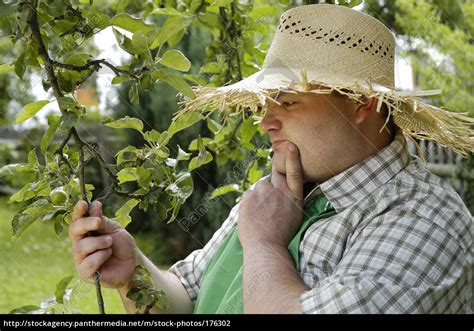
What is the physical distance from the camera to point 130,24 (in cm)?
139

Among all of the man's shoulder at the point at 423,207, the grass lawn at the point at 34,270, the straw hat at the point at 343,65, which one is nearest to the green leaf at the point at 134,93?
the straw hat at the point at 343,65

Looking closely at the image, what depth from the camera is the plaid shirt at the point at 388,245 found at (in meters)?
1.42

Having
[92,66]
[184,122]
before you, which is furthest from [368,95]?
Answer: [92,66]

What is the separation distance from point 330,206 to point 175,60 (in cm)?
60

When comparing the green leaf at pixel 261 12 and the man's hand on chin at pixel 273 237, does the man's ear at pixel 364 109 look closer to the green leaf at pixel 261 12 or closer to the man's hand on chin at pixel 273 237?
the man's hand on chin at pixel 273 237

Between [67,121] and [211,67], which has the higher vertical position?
[67,121]

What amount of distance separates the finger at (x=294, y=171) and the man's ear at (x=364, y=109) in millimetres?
187

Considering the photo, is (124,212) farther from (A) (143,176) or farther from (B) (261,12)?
(B) (261,12)

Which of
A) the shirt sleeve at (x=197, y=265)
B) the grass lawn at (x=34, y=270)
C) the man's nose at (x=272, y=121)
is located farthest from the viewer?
the grass lawn at (x=34, y=270)

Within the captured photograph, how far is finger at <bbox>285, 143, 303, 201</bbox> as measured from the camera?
1764mm

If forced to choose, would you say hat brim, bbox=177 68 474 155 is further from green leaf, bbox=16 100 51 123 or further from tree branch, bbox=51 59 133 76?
green leaf, bbox=16 100 51 123

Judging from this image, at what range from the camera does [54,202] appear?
4.47ft
